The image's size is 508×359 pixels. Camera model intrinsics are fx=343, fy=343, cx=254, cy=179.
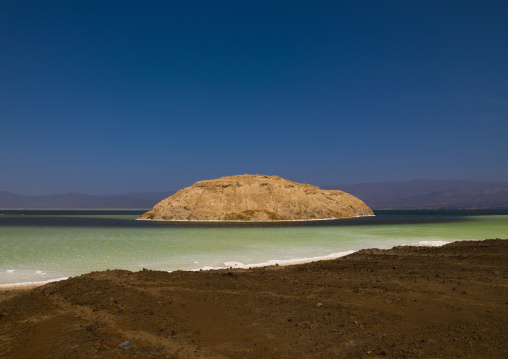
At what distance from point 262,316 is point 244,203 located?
70.0 m

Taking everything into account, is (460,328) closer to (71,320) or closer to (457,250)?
(71,320)

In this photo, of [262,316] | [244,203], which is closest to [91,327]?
[262,316]

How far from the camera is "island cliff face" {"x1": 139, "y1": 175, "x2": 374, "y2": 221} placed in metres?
73.8

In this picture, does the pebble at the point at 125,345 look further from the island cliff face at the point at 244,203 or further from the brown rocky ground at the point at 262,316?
the island cliff face at the point at 244,203

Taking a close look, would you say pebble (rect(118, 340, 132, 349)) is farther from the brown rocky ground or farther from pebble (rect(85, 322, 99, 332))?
pebble (rect(85, 322, 99, 332))

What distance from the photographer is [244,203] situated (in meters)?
76.9

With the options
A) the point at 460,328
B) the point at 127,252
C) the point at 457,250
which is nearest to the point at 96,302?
the point at 460,328

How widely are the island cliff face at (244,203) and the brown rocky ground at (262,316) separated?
202 feet

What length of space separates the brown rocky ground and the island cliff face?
202ft

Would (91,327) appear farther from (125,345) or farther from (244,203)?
(244,203)

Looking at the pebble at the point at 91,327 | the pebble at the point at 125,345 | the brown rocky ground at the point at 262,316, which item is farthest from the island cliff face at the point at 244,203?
the pebble at the point at 125,345

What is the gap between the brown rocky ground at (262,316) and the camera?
→ 5.48 metres

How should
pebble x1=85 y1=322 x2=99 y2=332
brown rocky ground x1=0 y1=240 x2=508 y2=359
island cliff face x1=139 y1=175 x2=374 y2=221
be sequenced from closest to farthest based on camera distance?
brown rocky ground x1=0 y1=240 x2=508 y2=359, pebble x1=85 y1=322 x2=99 y2=332, island cliff face x1=139 y1=175 x2=374 y2=221

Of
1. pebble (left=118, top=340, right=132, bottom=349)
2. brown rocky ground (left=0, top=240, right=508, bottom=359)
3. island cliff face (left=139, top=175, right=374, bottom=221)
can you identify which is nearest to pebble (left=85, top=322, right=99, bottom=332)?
brown rocky ground (left=0, top=240, right=508, bottom=359)
